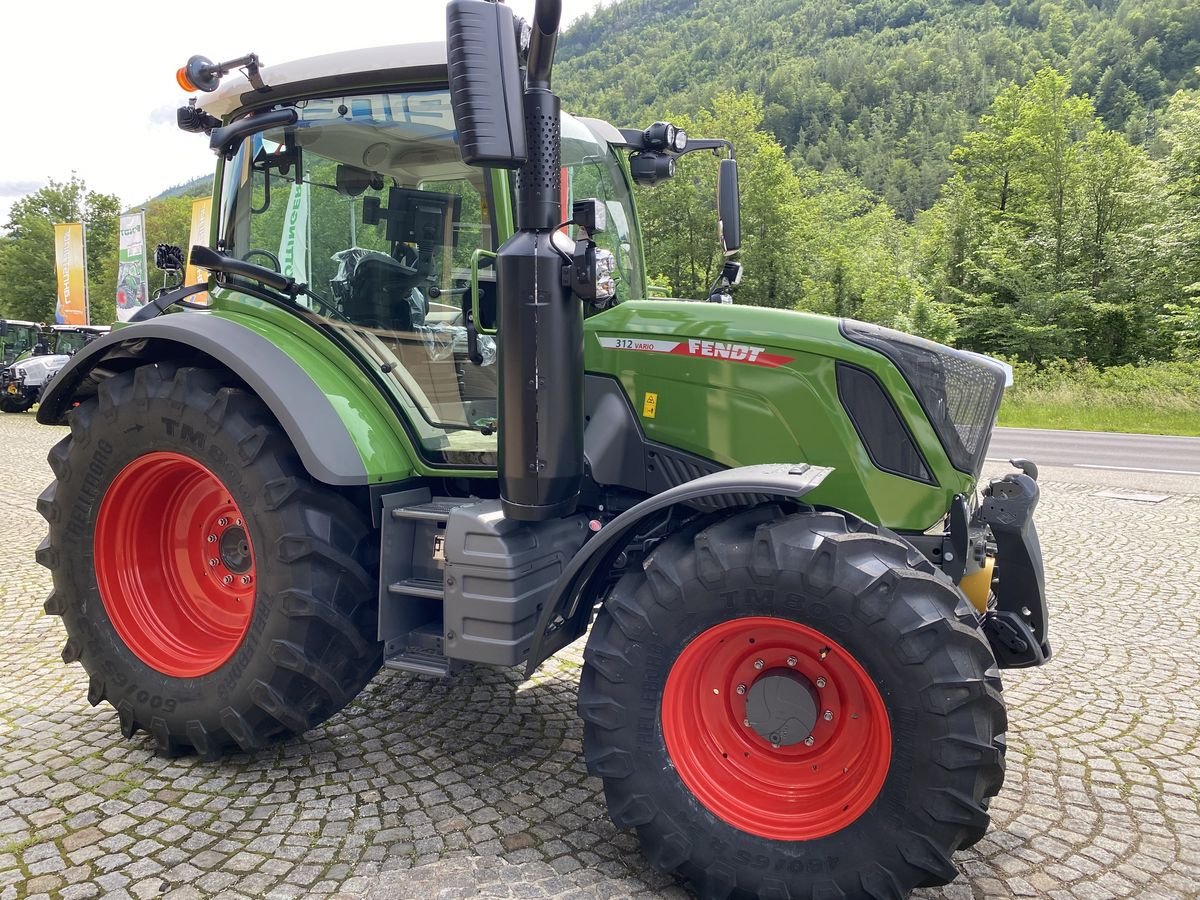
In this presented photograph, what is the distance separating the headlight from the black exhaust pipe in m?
0.92

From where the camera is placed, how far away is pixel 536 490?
264 centimetres

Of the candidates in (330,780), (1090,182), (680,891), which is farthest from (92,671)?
(1090,182)

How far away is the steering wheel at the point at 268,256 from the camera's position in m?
3.35

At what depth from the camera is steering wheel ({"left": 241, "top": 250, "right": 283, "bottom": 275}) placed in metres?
3.35

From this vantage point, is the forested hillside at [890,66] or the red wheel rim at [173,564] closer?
the red wheel rim at [173,564]

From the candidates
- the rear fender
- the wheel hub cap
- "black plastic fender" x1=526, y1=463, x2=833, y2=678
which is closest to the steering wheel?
the rear fender

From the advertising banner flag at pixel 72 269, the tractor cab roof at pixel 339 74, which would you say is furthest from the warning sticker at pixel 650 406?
the advertising banner flag at pixel 72 269

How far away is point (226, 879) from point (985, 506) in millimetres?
2542

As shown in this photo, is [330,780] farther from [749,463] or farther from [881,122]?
[881,122]

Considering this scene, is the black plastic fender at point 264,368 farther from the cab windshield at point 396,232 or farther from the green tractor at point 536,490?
the cab windshield at point 396,232

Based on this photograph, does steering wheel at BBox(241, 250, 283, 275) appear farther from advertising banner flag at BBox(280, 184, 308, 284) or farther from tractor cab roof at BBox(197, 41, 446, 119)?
tractor cab roof at BBox(197, 41, 446, 119)

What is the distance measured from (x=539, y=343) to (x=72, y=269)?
1099 inches

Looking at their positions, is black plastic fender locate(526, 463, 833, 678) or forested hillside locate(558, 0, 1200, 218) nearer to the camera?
black plastic fender locate(526, 463, 833, 678)

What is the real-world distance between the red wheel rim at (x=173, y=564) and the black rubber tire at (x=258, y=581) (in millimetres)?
68
